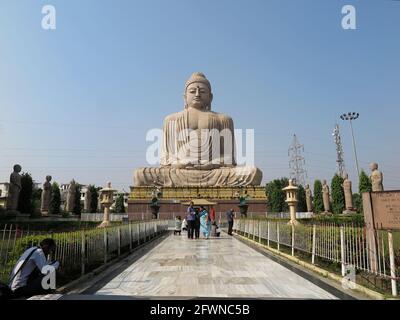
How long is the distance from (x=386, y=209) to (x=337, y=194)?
96.5ft

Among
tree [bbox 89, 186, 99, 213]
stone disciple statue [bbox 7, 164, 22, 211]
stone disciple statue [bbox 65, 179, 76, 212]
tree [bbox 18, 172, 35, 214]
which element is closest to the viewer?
stone disciple statue [bbox 7, 164, 22, 211]

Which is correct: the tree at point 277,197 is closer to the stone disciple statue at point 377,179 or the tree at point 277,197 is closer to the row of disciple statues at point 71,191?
the row of disciple statues at point 71,191

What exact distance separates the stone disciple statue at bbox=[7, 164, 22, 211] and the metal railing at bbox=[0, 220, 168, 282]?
13342 millimetres

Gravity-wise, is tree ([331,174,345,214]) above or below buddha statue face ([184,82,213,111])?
below

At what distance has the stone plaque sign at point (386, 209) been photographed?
5859 mm

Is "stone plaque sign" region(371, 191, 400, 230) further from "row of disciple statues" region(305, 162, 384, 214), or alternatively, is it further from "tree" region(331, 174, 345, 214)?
"tree" region(331, 174, 345, 214)

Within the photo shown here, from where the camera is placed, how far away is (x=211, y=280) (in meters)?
4.97

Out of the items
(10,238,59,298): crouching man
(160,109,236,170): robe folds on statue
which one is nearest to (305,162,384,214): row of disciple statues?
(160,109,236,170): robe folds on statue

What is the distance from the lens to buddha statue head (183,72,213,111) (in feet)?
100

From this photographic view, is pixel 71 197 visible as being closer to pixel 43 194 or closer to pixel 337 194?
pixel 43 194

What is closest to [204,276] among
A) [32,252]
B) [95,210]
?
[32,252]

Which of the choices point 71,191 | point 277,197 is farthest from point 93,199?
point 277,197

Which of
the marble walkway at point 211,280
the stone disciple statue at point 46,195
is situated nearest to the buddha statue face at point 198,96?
the stone disciple statue at point 46,195
